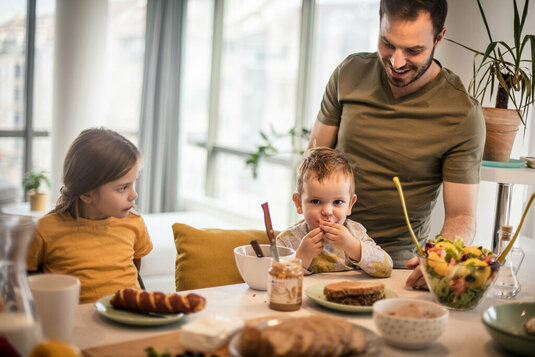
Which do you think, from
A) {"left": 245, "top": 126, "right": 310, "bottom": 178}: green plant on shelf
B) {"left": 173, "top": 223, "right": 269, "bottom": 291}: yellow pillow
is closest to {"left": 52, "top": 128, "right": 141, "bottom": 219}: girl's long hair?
{"left": 173, "top": 223, "right": 269, "bottom": 291}: yellow pillow

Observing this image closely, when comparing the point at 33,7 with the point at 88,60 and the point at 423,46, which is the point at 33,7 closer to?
the point at 88,60

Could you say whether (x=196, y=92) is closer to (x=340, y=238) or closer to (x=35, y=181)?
(x=35, y=181)

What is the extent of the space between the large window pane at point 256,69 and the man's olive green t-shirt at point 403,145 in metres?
3.01

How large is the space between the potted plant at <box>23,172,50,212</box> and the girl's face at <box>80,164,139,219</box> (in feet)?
12.9

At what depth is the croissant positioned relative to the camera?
130 centimetres

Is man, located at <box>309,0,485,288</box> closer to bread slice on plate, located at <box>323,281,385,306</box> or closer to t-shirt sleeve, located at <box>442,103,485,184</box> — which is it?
t-shirt sleeve, located at <box>442,103,485,184</box>

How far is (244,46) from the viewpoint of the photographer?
5910 mm

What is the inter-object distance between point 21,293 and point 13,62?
554 centimetres

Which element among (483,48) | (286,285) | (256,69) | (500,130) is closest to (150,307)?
(286,285)

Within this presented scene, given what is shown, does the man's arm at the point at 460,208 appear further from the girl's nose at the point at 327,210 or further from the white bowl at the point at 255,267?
the white bowl at the point at 255,267

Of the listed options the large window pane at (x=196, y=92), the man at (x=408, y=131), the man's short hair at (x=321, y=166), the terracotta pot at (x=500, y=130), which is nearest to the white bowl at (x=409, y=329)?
the man's short hair at (x=321, y=166)

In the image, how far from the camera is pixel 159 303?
130 cm

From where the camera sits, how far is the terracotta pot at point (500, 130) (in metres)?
2.38

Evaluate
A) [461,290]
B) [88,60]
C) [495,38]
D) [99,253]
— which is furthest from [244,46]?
[461,290]
